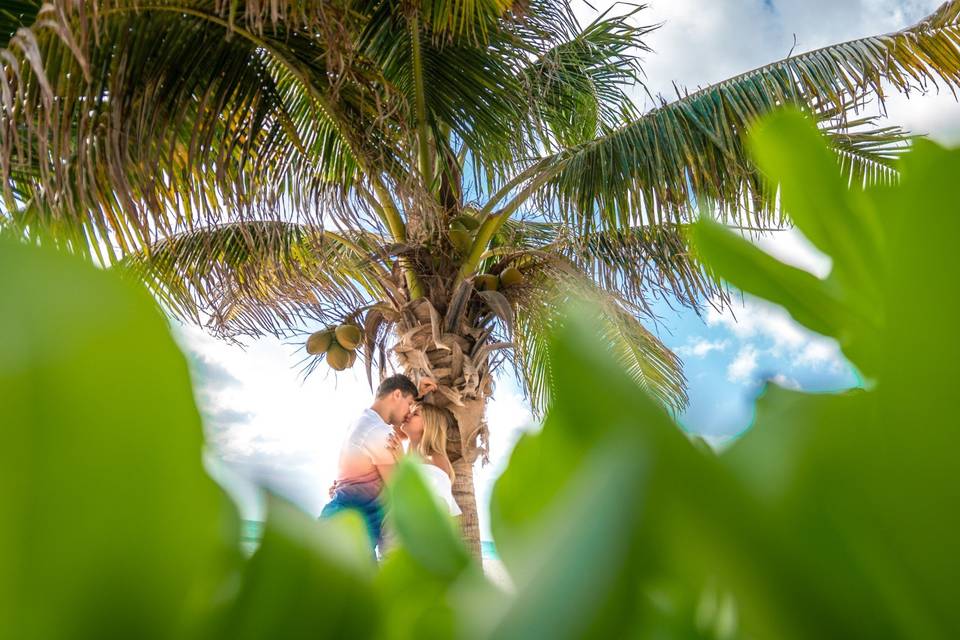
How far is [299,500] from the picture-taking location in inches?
3.5

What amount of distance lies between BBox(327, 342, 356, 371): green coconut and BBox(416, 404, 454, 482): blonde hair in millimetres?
594

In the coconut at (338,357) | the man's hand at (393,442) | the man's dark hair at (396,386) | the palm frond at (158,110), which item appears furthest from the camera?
the coconut at (338,357)

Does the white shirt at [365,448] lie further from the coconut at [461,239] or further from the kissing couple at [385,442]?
the coconut at [461,239]

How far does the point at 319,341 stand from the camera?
356 centimetres

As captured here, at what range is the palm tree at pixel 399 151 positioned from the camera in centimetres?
206

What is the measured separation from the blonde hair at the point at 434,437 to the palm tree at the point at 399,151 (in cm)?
8

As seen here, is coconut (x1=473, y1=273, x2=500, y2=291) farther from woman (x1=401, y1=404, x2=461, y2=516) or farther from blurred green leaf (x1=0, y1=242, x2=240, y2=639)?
blurred green leaf (x1=0, y1=242, x2=240, y2=639)

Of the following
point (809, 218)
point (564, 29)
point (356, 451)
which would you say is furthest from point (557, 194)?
point (809, 218)

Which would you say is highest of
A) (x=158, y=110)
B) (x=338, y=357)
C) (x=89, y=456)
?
(x=158, y=110)

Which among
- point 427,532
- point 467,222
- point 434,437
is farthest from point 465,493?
point 427,532

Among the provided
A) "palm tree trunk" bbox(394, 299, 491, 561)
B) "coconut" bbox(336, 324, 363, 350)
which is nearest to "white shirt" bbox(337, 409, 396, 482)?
"palm tree trunk" bbox(394, 299, 491, 561)

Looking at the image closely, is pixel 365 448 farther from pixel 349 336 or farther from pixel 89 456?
pixel 89 456

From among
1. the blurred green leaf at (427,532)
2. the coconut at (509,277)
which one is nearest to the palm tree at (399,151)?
the coconut at (509,277)

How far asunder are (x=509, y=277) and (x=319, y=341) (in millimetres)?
971
